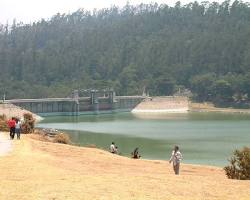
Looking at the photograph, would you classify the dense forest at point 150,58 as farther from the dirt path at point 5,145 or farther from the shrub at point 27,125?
the dirt path at point 5,145

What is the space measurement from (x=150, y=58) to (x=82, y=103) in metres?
37.7

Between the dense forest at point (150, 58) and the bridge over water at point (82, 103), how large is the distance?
13.1 m

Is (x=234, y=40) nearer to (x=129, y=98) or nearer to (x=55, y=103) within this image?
(x=129, y=98)

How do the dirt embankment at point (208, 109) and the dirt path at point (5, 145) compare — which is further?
the dirt embankment at point (208, 109)

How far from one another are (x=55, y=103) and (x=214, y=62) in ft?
153

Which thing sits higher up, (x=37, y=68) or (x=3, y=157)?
(x=37, y=68)

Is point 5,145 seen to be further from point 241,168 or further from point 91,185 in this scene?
point 91,185

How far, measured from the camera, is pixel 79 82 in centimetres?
14738

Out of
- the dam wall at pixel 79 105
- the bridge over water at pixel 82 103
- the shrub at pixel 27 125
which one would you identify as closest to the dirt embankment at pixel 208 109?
the bridge over water at pixel 82 103

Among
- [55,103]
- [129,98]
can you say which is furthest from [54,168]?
[129,98]

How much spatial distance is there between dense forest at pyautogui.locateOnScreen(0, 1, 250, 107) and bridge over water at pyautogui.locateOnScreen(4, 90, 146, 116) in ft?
42.8

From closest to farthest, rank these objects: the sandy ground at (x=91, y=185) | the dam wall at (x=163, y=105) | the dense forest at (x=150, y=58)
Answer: the sandy ground at (x=91, y=185) < the dam wall at (x=163, y=105) < the dense forest at (x=150, y=58)

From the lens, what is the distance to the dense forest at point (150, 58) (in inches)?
5310

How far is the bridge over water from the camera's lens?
110562 millimetres
